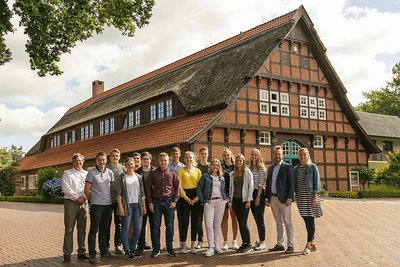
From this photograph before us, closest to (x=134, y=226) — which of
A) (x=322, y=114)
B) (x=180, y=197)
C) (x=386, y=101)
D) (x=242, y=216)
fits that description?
(x=180, y=197)

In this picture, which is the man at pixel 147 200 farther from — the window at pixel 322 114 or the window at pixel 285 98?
the window at pixel 322 114

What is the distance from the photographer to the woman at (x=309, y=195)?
813cm

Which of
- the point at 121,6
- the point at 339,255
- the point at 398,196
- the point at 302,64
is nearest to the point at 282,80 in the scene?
the point at 302,64

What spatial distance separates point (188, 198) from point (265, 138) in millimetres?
15890

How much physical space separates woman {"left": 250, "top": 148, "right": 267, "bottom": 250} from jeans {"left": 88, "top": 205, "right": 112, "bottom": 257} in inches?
112

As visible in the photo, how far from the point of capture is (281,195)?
8.40 metres

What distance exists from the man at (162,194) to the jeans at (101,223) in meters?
0.81

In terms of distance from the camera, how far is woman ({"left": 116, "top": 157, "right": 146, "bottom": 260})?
785cm

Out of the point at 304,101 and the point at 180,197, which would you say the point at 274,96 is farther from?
the point at 180,197

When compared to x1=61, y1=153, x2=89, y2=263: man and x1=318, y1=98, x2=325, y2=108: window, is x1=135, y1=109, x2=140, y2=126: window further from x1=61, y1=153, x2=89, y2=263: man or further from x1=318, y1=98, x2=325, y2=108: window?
x1=61, y1=153, x2=89, y2=263: man

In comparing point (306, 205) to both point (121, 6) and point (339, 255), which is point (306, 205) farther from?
point (121, 6)

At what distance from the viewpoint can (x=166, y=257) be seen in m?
7.92

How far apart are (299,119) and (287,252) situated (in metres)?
17.8

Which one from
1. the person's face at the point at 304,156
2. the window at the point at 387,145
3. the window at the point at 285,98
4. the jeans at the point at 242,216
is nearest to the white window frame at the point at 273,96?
the window at the point at 285,98
